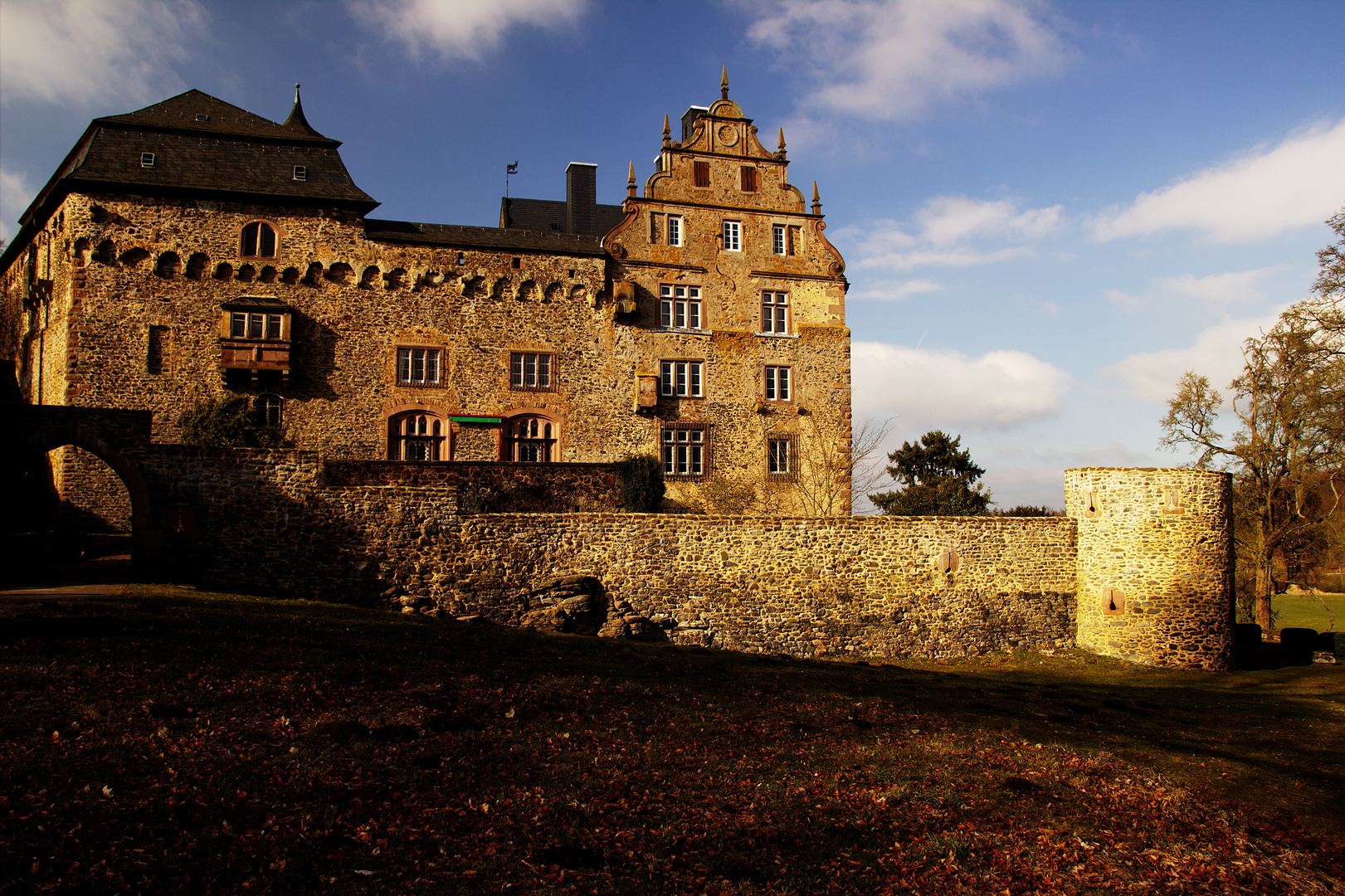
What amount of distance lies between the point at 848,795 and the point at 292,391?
944 inches

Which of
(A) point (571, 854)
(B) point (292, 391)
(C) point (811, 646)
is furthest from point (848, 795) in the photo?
(B) point (292, 391)

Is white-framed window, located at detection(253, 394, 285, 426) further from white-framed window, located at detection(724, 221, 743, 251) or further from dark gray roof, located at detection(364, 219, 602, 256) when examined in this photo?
white-framed window, located at detection(724, 221, 743, 251)

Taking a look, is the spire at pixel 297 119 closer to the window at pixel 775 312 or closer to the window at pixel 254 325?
the window at pixel 254 325

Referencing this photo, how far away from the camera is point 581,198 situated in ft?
116

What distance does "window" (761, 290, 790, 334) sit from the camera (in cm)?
3250

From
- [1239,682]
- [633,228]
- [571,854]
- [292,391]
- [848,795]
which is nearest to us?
[571,854]

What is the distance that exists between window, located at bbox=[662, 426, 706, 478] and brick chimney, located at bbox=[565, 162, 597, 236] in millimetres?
9923

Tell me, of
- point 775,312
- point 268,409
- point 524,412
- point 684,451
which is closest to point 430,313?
point 524,412

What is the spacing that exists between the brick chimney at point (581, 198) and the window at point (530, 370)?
24.7 feet

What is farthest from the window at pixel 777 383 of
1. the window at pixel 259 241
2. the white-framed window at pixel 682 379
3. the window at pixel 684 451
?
the window at pixel 259 241

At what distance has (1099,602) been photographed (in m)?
22.4

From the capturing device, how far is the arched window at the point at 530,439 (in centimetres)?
2966

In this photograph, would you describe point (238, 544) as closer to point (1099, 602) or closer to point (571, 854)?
point (571, 854)

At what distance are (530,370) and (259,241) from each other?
31.9ft
